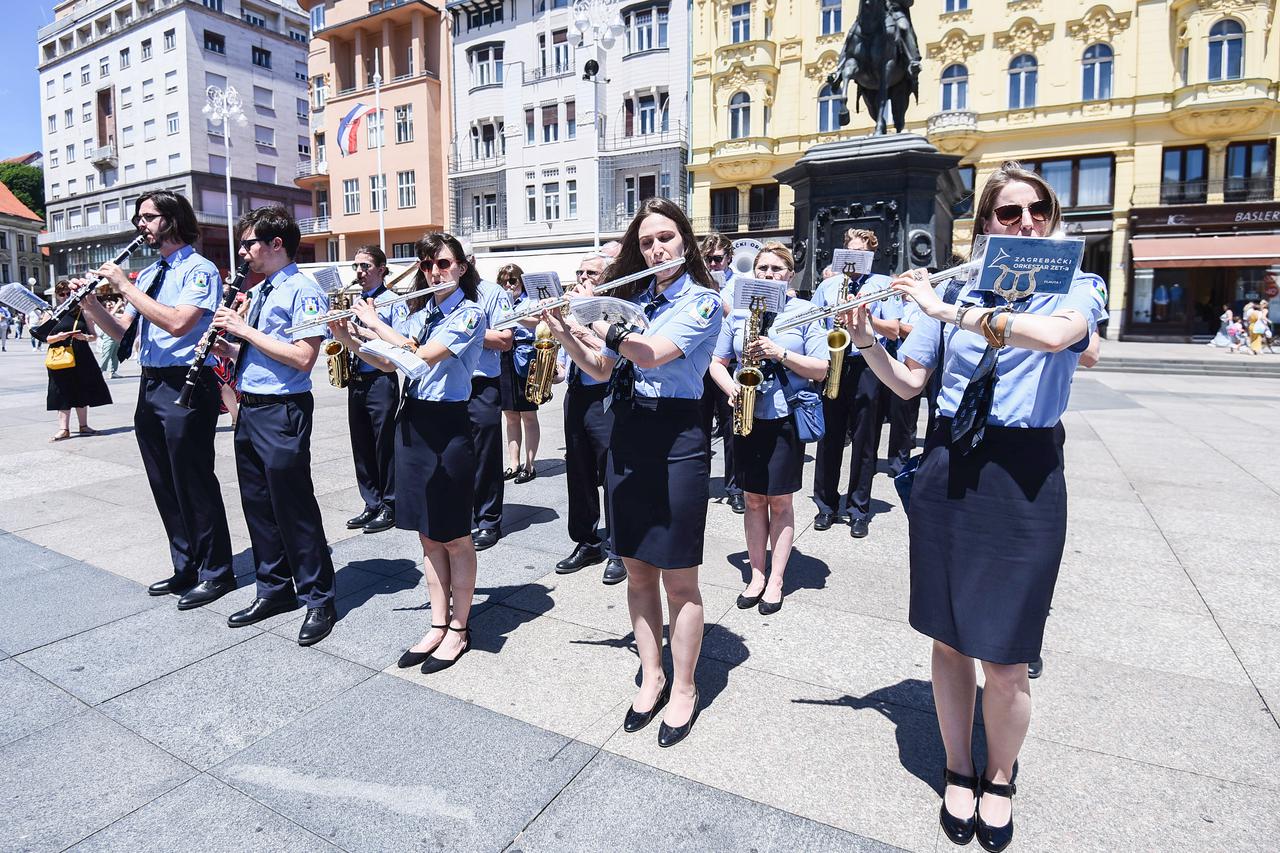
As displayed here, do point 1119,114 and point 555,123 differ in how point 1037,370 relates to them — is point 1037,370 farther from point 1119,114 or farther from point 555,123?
point 555,123

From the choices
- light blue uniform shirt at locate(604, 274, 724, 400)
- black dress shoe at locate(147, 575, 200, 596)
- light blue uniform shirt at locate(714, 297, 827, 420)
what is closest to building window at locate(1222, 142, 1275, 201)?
light blue uniform shirt at locate(714, 297, 827, 420)

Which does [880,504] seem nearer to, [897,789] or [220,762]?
[897,789]

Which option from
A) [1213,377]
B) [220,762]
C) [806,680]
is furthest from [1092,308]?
[1213,377]

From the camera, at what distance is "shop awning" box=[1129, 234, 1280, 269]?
26281mm

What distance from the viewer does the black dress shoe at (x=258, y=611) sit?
3.97m

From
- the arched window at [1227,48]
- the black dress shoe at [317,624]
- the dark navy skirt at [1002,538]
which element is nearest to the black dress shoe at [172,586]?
the black dress shoe at [317,624]

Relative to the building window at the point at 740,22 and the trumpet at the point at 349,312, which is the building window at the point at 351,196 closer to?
the building window at the point at 740,22

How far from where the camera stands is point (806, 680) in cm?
337

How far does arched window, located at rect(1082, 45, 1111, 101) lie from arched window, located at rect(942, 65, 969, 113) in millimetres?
4050

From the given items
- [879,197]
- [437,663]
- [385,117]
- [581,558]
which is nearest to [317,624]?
[437,663]

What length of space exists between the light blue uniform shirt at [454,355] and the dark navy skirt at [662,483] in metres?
0.96

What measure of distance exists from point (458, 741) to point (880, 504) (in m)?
4.45

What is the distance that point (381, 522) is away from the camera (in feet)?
18.8

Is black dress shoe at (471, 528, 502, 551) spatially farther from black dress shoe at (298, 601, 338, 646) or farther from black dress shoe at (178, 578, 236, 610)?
black dress shoe at (178, 578, 236, 610)
